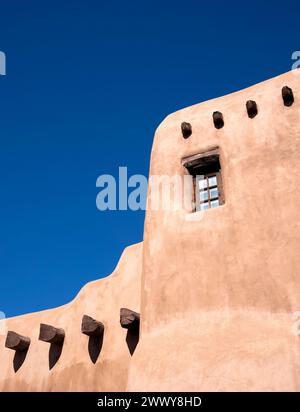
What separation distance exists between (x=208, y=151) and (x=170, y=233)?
1.65 m

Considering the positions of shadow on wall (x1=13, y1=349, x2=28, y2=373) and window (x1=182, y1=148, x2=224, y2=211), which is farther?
shadow on wall (x1=13, y1=349, x2=28, y2=373)

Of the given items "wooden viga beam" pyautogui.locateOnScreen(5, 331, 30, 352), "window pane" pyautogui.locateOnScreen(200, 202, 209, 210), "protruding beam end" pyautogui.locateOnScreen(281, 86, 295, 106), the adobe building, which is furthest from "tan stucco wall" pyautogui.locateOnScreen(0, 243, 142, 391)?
"protruding beam end" pyautogui.locateOnScreen(281, 86, 295, 106)

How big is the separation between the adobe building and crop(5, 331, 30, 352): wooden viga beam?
48cm

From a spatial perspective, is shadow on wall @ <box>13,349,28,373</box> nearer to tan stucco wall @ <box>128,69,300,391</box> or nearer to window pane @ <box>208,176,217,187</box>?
tan stucco wall @ <box>128,69,300,391</box>

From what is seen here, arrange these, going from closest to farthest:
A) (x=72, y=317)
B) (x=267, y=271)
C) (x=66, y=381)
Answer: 1. (x=267, y=271)
2. (x=66, y=381)
3. (x=72, y=317)

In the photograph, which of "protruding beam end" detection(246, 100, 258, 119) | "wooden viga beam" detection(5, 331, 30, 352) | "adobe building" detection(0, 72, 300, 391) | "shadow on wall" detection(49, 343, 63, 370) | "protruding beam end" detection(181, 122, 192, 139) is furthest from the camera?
"wooden viga beam" detection(5, 331, 30, 352)

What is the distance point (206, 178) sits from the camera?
26.4ft

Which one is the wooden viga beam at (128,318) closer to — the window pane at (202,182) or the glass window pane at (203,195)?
the glass window pane at (203,195)

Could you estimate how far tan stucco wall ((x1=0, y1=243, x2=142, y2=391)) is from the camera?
8.31 metres

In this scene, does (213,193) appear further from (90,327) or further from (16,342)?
(16,342)

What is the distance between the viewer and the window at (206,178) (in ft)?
25.3
